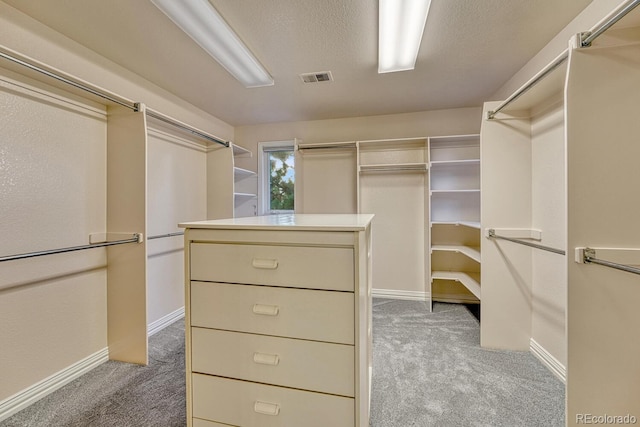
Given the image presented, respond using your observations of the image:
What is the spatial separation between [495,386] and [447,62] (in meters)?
2.40

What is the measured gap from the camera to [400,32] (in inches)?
68.2

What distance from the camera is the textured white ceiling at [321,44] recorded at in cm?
156

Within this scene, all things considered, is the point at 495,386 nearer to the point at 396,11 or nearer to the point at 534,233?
the point at 534,233

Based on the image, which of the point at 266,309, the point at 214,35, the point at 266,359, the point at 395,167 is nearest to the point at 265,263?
the point at 266,309

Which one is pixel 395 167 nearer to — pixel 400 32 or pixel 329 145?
pixel 329 145

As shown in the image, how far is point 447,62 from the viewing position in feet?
7.20

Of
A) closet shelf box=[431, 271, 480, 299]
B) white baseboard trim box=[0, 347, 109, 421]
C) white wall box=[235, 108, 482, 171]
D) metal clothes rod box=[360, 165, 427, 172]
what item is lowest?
white baseboard trim box=[0, 347, 109, 421]

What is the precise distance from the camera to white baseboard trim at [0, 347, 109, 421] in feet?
4.94

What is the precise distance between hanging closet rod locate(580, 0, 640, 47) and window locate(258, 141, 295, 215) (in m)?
3.06

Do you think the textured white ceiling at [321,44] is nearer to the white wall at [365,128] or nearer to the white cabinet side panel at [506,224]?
the white wall at [365,128]

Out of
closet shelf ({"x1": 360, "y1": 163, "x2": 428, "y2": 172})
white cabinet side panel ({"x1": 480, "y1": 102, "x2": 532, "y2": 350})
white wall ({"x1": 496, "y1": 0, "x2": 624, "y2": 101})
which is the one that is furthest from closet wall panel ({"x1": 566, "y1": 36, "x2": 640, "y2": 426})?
closet shelf ({"x1": 360, "y1": 163, "x2": 428, "y2": 172})

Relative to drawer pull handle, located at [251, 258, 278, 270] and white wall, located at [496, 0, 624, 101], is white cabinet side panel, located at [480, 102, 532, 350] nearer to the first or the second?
white wall, located at [496, 0, 624, 101]

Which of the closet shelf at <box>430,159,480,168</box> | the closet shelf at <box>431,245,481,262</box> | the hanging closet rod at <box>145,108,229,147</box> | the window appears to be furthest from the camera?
the window

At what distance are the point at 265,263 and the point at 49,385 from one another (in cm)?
182
